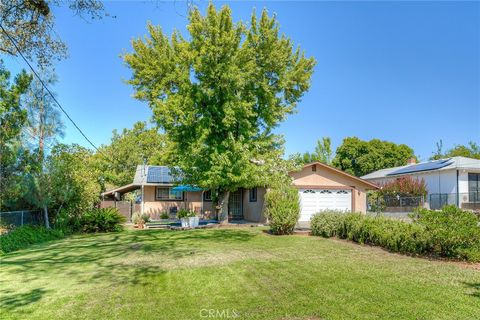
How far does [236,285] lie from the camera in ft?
21.1

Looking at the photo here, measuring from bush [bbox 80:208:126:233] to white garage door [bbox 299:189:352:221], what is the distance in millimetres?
11084

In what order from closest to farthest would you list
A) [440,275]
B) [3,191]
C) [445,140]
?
[440,275] → [3,191] → [445,140]

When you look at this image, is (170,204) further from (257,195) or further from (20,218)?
(20,218)

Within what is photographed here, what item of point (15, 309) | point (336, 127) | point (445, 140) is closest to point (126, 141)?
point (336, 127)

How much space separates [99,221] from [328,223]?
37.9 ft

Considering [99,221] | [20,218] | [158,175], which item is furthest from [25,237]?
[158,175]

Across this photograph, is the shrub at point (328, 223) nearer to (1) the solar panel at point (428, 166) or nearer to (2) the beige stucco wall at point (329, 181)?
(2) the beige stucco wall at point (329, 181)

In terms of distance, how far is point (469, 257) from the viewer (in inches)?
335

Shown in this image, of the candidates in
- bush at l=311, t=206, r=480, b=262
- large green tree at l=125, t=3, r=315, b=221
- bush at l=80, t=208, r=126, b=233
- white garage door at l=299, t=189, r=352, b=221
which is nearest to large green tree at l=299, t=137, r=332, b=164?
white garage door at l=299, t=189, r=352, b=221

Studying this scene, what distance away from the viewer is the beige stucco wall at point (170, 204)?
25047 millimetres

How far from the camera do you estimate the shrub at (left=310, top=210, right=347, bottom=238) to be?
44.8ft

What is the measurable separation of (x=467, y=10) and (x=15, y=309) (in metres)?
19.1

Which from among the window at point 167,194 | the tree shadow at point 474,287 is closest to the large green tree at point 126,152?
the window at point 167,194

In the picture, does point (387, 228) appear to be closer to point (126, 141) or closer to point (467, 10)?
point (467, 10)
